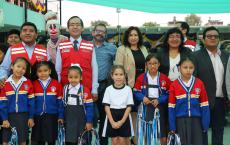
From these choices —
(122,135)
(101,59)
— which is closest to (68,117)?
(122,135)

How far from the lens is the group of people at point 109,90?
3957mm

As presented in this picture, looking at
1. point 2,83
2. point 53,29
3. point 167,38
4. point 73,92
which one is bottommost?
point 73,92

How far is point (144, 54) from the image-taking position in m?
4.64

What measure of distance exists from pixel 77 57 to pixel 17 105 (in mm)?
916

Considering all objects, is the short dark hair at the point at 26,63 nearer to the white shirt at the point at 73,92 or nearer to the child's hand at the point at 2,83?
the child's hand at the point at 2,83

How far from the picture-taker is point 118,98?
13.6 ft

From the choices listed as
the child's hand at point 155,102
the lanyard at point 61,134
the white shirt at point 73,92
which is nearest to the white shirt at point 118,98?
the child's hand at point 155,102

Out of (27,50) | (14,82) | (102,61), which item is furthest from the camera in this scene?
(102,61)

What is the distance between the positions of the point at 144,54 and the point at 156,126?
102cm

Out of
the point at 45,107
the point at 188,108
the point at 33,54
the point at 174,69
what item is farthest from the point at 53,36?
the point at 188,108

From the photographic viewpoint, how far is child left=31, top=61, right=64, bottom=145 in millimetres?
4082

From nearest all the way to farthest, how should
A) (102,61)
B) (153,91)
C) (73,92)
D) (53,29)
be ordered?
1. (73,92)
2. (153,91)
3. (53,29)
4. (102,61)

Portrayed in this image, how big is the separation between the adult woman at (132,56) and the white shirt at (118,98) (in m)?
0.34

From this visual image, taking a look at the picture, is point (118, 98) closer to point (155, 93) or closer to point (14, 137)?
point (155, 93)
